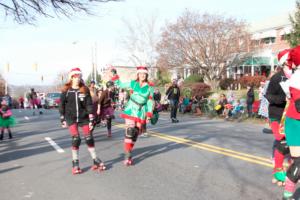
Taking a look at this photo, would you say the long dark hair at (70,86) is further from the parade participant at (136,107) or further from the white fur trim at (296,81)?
the white fur trim at (296,81)

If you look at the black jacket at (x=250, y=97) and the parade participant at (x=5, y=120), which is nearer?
the parade participant at (x=5, y=120)

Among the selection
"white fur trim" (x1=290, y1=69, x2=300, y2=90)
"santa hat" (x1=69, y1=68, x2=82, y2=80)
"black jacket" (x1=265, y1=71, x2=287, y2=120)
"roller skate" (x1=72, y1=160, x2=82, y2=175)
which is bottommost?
"roller skate" (x1=72, y1=160, x2=82, y2=175)

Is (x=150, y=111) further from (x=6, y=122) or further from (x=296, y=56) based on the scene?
(x=6, y=122)

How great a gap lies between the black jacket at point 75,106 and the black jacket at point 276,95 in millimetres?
3190

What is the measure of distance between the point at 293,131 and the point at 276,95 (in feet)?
4.70

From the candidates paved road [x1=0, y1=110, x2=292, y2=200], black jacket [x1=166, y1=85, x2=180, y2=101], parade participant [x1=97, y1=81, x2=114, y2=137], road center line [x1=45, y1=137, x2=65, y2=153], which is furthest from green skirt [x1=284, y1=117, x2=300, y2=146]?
black jacket [x1=166, y1=85, x2=180, y2=101]

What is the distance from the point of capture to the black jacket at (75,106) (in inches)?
290

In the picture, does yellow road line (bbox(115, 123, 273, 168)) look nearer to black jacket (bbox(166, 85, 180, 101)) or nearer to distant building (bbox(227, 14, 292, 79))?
black jacket (bbox(166, 85, 180, 101))

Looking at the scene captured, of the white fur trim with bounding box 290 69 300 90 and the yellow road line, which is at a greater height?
the white fur trim with bounding box 290 69 300 90

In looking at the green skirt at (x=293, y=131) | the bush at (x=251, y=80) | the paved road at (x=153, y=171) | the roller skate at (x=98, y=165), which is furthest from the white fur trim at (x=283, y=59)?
the bush at (x=251, y=80)

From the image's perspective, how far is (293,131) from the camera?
189 inches

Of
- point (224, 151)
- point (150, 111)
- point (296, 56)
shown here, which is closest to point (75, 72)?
point (150, 111)

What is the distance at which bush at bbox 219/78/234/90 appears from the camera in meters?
41.8

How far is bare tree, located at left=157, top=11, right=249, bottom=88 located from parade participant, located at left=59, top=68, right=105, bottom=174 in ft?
103
